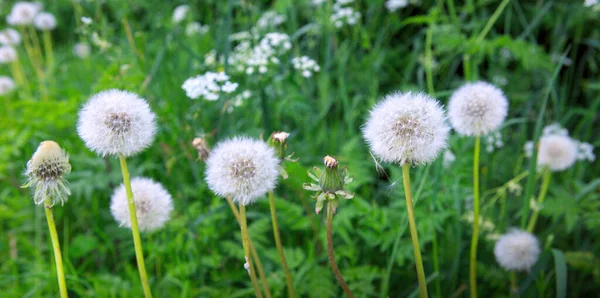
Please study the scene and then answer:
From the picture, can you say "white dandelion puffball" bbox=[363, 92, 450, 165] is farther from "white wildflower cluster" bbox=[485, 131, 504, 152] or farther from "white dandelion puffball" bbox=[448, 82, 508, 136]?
"white wildflower cluster" bbox=[485, 131, 504, 152]

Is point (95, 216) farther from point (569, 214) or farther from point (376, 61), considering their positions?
point (569, 214)

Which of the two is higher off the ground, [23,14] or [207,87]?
[23,14]

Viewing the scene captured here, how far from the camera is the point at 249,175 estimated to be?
1.44 meters

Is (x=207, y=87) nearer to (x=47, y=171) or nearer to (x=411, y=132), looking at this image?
(x=47, y=171)

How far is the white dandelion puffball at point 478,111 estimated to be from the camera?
182 centimetres

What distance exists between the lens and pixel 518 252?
6.97ft

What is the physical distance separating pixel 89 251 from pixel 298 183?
131cm

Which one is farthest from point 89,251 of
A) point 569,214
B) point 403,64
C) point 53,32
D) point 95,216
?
point 53,32

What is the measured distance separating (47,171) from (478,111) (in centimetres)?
136

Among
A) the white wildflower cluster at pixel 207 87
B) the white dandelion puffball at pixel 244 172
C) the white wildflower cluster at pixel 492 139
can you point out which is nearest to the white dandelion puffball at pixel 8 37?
the white wildflower cluster at pixel 207 87

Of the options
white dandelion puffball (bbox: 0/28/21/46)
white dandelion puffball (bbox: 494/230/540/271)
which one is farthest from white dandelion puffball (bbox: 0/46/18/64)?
white dandelion puffball (bbox: 494/230/540/271)

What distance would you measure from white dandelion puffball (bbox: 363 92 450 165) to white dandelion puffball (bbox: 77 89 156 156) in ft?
2.05

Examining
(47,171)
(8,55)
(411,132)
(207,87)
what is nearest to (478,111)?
(411,132)

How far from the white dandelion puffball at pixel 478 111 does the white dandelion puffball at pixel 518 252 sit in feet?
1.86
